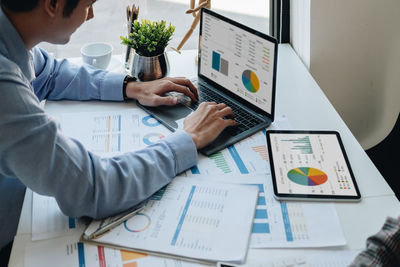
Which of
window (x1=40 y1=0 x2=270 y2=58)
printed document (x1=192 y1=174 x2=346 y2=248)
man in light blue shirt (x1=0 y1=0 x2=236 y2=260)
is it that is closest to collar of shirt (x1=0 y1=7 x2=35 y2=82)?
man in light blue shirt (x1=0 y1=0 x2=236 y2=260)

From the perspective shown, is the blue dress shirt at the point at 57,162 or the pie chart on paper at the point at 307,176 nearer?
the blue dress shirt at the point at 57,162

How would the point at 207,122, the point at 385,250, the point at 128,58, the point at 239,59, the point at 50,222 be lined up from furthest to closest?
the point at 128,58 < the point at 239,59 < the point at 207,122 < the point at 50,222 < the point at 385,250

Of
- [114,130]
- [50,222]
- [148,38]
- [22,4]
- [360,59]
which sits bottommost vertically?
[50,222]

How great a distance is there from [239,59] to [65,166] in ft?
2.12

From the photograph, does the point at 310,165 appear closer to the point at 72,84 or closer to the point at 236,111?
the point at 236,111

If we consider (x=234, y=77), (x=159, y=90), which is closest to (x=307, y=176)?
(x=234, y=77)

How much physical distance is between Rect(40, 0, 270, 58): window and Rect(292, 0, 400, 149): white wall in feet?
4.34

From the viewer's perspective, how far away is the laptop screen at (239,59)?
4.09 ft

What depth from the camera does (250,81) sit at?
1.32 m

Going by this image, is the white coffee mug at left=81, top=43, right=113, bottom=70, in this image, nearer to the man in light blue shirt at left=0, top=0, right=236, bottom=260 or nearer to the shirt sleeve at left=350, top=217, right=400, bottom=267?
the man in light blue shirt at left=0, top=0, right=236, bottom=260

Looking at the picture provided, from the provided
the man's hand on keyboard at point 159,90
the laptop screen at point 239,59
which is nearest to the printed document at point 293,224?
the laptop screen at point 239,59

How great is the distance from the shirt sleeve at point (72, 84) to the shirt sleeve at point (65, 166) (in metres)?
0.41

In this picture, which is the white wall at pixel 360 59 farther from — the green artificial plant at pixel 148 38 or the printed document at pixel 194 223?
the printed document at pixel 194 223

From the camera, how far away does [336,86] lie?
5.65 ft
